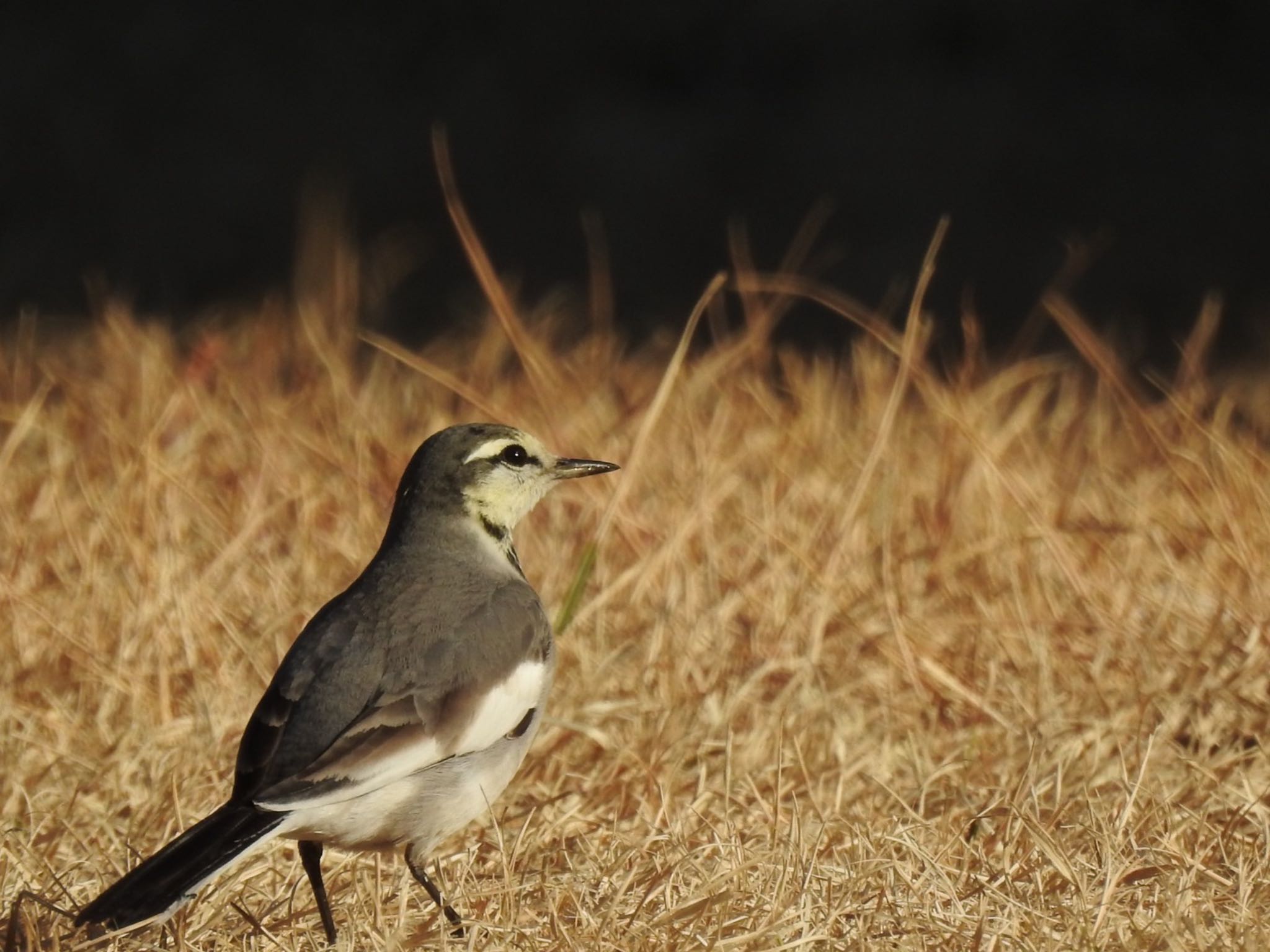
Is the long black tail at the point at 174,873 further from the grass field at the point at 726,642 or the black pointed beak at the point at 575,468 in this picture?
the black pointed beak at the point at 575,468

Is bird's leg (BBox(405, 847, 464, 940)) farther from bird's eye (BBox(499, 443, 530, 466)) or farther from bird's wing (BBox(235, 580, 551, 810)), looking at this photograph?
bird's eye (BBox(499, 443, 530, 466))

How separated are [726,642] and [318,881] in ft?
4.61

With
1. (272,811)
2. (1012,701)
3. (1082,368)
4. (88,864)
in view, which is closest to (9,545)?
(88,864)

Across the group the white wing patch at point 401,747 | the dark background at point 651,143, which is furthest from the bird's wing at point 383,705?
the dark background at point 651,143

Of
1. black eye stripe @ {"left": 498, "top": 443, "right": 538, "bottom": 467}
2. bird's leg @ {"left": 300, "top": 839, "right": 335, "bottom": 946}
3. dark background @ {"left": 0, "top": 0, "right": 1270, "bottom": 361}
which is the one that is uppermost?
black eye stripe @ {"left": 498, "top": 443, "right": 538, "bottom": 467}

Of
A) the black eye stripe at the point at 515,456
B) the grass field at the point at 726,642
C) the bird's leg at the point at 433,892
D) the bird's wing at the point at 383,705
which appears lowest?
the grass field at the point at 726,642

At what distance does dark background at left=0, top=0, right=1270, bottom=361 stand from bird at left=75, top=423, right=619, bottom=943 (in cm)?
448

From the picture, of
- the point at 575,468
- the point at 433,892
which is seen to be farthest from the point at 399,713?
the point at 575,468

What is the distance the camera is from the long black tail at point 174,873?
256 centimetres

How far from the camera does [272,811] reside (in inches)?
107

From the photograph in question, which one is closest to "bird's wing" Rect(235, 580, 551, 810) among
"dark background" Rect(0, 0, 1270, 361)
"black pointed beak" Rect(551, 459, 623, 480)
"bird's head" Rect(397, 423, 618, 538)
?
"bird's head" Rect(397, 423, 618, 538)

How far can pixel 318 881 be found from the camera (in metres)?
2.83

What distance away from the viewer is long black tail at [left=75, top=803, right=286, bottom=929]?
2559mm

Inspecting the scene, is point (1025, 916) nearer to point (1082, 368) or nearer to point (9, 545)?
point (9, 545)
